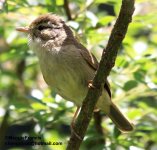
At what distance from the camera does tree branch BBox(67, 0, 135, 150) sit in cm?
294

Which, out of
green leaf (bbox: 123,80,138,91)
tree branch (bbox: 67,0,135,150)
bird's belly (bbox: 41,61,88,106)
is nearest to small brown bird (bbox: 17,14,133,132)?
bird's belly (bbox: 41,61,88,106)

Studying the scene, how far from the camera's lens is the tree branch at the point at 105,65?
294 cm

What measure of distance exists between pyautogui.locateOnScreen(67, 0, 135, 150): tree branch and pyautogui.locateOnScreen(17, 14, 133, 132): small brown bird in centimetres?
59

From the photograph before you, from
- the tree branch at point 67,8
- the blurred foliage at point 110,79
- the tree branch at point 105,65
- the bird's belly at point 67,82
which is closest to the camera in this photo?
the tree branch at point 105,65

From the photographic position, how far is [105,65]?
10.3 ft

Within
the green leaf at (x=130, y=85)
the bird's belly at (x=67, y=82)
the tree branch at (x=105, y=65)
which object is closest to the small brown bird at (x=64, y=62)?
Answer: the bird's belly at (x=67, y=82)

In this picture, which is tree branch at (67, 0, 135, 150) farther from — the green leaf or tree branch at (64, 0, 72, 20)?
tree branch at (64, 0, 72, 20)

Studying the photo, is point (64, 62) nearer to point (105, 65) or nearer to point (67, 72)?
point (67, 72)

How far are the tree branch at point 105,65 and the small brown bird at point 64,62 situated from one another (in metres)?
0.59

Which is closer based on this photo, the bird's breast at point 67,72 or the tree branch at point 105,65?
the tree branch at point 105,65

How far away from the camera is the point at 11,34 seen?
4.61m

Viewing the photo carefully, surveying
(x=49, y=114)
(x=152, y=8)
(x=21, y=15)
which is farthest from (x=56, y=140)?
(x=152, y=8)

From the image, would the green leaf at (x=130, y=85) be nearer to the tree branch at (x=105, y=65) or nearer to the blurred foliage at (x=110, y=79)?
the blurred foliage at (x=110, y=79)

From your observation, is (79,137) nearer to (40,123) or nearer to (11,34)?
(40,123)
